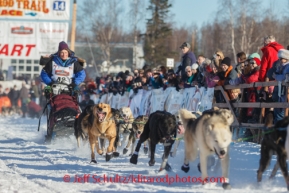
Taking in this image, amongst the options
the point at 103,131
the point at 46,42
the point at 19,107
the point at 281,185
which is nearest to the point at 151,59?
the point at 19,107

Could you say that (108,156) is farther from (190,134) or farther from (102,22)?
(102,22)

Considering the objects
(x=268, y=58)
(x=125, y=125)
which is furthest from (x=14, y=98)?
(x=268, y=58)

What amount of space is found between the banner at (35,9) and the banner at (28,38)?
0.31m

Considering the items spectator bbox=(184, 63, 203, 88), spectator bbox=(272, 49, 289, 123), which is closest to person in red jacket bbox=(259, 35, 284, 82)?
spectator bbox=(272, 49, 289, 123)

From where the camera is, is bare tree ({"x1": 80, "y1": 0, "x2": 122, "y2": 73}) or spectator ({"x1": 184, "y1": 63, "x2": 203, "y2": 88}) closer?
spectator ({"x1": 184, "y1": 63, "x2": 203, "y2": 88})

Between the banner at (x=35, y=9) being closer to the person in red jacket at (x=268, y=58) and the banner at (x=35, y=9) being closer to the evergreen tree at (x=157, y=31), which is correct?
the person in red jacket at (x=268, y=58)

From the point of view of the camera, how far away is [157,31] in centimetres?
4556

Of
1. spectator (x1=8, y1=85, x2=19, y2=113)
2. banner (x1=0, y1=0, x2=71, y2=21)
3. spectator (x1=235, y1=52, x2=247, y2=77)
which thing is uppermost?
banner (x1=0, y1=0, x2=71, y2=21)

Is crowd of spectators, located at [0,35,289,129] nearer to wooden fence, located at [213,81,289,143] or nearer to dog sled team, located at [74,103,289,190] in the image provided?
wooden fence, located at [213,81,289,143]

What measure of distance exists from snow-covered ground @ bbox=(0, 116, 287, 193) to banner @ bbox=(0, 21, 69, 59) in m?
12.2

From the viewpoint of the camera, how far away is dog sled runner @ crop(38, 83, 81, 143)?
1169cm

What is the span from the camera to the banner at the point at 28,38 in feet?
76.5

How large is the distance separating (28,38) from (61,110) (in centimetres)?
1234

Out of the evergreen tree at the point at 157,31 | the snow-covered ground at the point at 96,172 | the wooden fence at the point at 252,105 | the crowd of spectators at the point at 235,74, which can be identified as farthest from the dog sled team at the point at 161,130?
the evergreen tree at the point at 157,31
